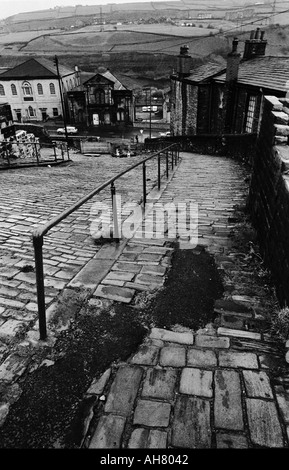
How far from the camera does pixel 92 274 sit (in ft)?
13.0

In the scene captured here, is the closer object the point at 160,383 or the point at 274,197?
the point at 160,383

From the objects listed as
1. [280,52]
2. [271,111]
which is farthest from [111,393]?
[280,52]

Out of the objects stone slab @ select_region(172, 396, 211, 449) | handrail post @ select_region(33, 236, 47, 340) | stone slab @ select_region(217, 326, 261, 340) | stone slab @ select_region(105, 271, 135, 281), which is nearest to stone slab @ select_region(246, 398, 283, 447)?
stone slab @ select_region(172, 396, 211, 449)

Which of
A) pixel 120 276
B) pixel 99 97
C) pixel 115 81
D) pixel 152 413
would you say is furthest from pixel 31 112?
pixel 152 413

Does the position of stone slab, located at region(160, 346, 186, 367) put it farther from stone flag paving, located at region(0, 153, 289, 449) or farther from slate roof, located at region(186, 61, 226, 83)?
slate roof, located at region(186, 61, 226, 83)

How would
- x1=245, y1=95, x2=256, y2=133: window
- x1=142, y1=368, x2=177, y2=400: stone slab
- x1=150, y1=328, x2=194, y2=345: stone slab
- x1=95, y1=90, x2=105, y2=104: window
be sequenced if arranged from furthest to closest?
x1=95, y1=90, x2=105, y2=104: window, x1=245, y1=95, x2=256, y2=133: window, x1=150, y1=328, x2=194, y2=345: stone slab, x1=142, y1=368, x2=177, y2=400: stone slab

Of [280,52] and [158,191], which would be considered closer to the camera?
[158,191]

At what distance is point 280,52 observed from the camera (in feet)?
237

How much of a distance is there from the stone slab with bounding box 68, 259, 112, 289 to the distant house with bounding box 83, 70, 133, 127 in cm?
4957

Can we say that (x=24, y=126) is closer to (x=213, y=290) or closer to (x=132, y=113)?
(x=132, y=113)

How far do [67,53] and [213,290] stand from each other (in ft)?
317

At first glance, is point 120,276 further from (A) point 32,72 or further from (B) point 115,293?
(A) point 32,72

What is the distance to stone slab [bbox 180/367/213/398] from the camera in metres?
2.39

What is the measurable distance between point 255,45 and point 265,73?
7876mm
